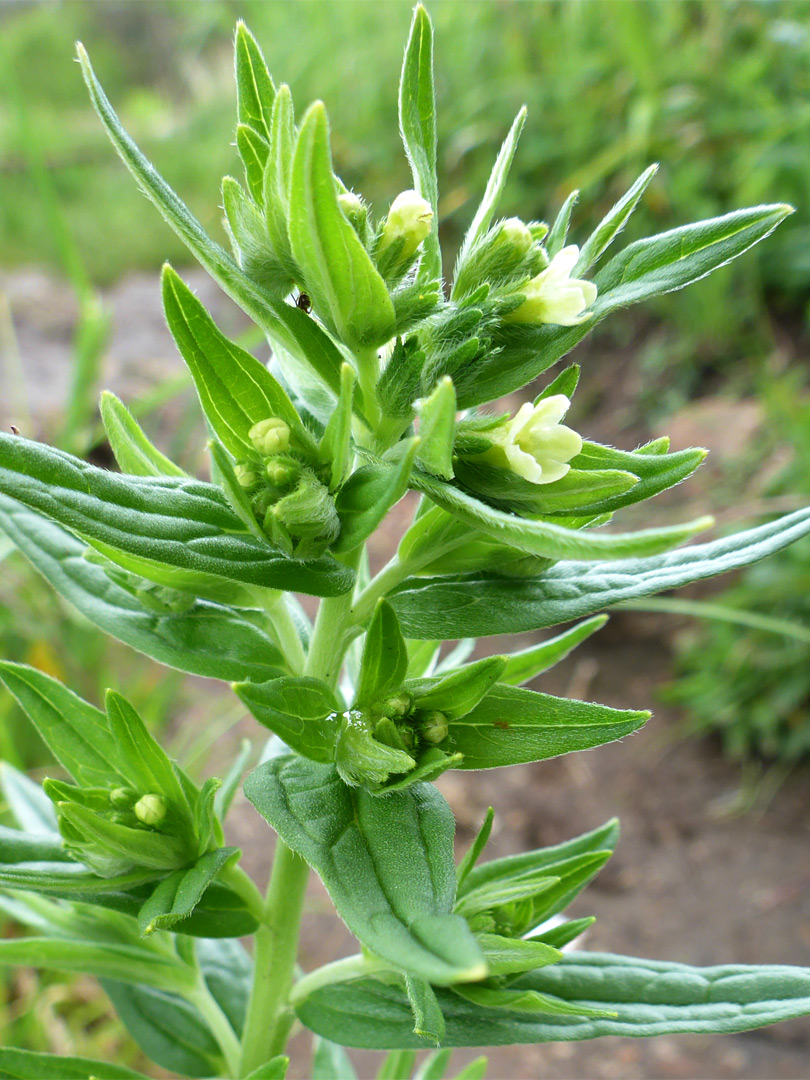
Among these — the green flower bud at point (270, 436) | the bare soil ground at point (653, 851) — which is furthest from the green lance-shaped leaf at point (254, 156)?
the bare soil ground at point (653, 851)

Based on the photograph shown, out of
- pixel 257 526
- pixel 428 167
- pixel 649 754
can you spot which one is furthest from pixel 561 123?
pixel 257 526

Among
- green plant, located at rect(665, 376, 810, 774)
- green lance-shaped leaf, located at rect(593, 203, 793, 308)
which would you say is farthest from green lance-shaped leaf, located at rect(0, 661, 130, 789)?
green plant, located at rect(665, 376, 810, 774)

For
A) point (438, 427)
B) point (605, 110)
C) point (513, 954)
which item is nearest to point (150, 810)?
point (513, 954)

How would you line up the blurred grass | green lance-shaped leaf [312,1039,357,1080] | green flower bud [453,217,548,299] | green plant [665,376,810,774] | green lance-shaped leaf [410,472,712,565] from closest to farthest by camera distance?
green lance-shaped leaf [410,472,712,565] → green flower bud [453,217,548,299] → green lance-shaped leaf [312,1039,357,1080] → green plant [665,376,810,774] → the blurred grass

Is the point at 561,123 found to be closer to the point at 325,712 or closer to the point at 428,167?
the point at 428,167

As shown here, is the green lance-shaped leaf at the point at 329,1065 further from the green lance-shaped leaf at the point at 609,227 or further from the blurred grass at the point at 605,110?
the blurred grass at the point at 605,110

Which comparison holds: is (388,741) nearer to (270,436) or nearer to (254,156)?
(270,436)

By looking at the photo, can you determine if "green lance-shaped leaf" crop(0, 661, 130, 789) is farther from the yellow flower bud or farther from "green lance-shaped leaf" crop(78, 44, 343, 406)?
the yellow flower bud
